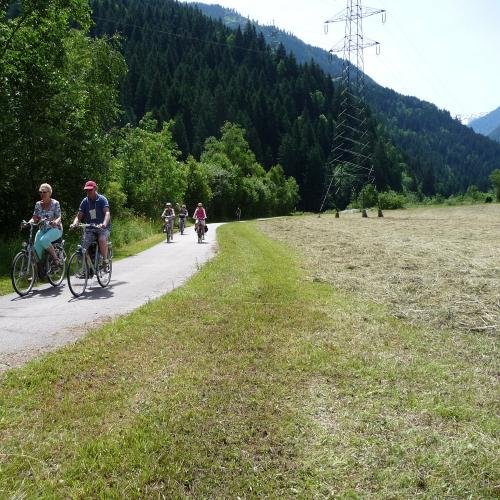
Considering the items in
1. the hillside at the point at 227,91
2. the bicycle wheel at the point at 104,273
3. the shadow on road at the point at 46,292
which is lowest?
the shadow on road at the point at 46,292

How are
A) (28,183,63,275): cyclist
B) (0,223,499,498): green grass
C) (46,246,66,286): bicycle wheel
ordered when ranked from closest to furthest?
(0,223,499,498): green grass
(28,183,63,275): cyclist
(46,246,66,286): bicycle wheel

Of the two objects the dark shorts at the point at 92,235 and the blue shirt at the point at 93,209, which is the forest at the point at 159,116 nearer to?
the blue shirt at the point at 93,209

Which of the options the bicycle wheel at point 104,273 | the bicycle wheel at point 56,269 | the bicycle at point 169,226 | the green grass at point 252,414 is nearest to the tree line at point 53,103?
the bicycle at point 169,226

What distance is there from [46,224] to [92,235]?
113 cm

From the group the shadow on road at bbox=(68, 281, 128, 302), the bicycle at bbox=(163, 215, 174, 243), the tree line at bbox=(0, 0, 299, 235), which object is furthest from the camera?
the bicycle at bbox=(163, 215, 174, 243)

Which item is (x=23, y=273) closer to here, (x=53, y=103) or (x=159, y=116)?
(x=53, y=103)

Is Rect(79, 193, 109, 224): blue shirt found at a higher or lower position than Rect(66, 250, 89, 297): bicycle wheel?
higher

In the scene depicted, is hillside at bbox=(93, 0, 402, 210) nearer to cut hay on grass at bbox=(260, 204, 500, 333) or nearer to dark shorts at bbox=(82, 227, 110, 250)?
cut hay on grass at bbox=(260, 204, 500, 333)

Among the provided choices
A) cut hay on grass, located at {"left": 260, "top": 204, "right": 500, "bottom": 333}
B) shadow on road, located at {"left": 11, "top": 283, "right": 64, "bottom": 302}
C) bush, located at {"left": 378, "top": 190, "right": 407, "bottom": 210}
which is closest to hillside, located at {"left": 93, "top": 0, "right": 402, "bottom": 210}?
bush, located at {"left": 378, "top": 190, "right": 407, "bottom": 210}

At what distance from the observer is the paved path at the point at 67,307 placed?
699 centimetres

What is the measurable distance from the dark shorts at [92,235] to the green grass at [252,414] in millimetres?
3831

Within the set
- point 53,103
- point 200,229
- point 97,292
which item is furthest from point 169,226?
point 97,292

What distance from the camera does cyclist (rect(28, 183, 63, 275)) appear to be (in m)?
11.2

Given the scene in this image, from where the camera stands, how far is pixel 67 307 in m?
9.47
